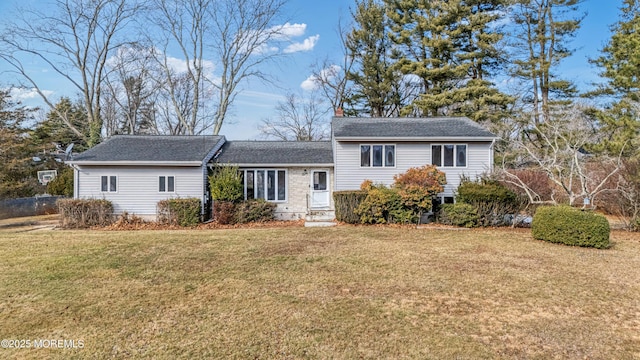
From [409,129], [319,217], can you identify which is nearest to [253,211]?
[319,217]

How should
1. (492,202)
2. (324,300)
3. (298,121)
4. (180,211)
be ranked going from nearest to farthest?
(324,300), (492,202), (180,211), (298,121)

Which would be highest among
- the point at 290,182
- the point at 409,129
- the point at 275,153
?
the point at 409,129

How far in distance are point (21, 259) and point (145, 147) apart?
29.3 feet

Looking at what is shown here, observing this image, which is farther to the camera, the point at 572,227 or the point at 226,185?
the point at 226,185

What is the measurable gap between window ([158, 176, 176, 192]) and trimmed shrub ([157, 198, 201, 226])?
0.78 metres

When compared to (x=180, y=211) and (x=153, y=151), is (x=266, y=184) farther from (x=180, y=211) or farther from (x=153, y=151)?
(x=153, y=151)

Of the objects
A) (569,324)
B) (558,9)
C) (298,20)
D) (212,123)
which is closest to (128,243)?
(569,324)

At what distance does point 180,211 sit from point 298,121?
66.8ft

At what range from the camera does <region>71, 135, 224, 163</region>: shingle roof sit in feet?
47.4

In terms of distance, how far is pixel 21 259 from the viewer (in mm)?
7840

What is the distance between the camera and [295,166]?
15164 mm

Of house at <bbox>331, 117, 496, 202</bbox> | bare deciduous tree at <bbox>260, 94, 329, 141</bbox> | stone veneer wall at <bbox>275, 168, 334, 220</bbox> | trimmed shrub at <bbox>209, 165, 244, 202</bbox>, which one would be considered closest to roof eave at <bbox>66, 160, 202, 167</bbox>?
trimmed shrub at <bbox>209, 165, 244, 202</bbox>

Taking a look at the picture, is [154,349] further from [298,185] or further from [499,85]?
[499,85]

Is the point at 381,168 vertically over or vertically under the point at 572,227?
over
